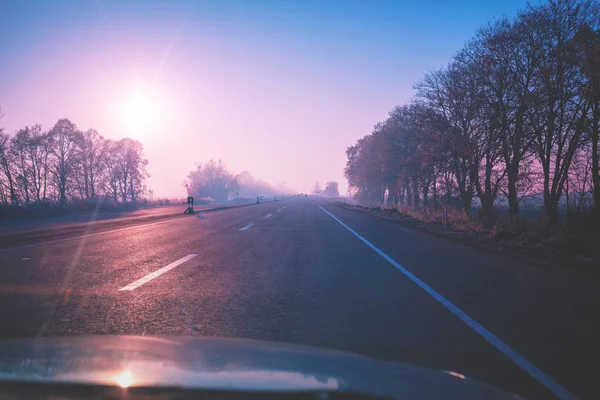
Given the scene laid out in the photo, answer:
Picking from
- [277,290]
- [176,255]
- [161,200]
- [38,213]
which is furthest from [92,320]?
[161,200]

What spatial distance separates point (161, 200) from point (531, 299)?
65.5m

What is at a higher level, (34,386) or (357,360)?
(34,386)

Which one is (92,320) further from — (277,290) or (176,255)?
(176,255)

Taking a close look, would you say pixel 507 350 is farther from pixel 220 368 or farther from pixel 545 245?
pixel 545 245

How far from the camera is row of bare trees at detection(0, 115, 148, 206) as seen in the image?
4359 centimetres

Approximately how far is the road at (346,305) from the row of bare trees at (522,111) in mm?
9410

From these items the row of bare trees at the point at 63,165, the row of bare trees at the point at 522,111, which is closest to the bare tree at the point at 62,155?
the row of bare trees at the point at 63,165

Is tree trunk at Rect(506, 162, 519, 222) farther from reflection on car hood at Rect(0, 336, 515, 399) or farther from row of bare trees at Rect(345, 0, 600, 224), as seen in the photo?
reflection on car hood at Rect(0, 336, 515, 399)

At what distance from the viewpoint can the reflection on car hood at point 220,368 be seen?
88.0 inches

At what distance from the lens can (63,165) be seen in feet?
160

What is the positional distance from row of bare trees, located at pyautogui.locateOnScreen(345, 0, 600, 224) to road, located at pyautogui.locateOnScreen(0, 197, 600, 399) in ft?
30.9

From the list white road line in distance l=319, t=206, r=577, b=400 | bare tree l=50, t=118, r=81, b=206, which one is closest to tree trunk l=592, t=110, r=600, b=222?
white road line in distance l=319, t=206, r=577, b=400

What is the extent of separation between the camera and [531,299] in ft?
17.4

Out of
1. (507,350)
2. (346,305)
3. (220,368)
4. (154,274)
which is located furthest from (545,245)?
(220,368)
